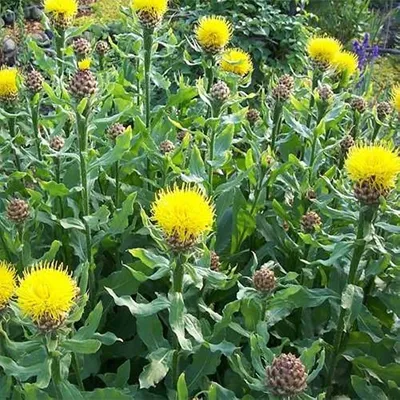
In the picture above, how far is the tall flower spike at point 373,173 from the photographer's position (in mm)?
2055

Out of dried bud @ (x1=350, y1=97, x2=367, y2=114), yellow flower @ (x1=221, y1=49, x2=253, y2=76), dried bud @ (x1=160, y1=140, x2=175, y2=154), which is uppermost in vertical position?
yellow flower @ (x1=221, y1=49, x2=253, y2=76)

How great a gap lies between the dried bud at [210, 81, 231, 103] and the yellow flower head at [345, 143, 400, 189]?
29.8 inches

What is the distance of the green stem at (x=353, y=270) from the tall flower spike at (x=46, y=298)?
90cm

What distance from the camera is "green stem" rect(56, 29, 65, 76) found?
3137 millimetres

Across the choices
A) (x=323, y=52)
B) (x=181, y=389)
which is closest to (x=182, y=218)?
(x=181, y=389)

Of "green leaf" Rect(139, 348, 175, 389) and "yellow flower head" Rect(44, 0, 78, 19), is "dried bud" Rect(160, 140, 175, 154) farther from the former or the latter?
"green leaf" Rect(139, 348, 175, 389)

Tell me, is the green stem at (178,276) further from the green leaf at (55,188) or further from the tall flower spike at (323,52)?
the tall flower spike at (323,52)

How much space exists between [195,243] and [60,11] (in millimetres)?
1573

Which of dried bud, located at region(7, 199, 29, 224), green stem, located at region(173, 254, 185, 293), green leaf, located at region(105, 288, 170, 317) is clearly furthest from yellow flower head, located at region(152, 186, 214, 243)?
dried bud, located at region(7, 199, 29, 224)

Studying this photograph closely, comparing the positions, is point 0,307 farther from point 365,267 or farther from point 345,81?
point 345,81

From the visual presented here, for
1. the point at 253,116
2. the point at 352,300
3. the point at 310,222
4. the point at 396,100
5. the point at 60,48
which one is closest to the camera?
the point at 352,300

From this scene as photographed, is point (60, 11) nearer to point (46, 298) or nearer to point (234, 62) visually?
point (234, 62)

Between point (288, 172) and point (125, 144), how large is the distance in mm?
816

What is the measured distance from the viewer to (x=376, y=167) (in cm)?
205
